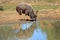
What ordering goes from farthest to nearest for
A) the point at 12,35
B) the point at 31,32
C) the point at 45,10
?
the point at 45,10
the point at 31,32
the point at 12,35

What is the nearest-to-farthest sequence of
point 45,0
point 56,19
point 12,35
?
point 12,35
point 56,19
point 45,0

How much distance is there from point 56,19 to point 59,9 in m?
2.19

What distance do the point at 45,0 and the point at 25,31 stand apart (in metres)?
11.2

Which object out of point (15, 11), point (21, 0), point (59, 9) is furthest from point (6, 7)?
point (59, 9)

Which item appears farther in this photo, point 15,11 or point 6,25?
point 15,11

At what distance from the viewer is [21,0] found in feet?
88.2

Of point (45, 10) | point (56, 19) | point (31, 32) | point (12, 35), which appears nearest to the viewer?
point (12, 35)

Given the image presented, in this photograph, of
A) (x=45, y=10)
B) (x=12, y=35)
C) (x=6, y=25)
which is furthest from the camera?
(x=45, y=10)

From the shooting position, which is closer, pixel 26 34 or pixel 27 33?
pixel 26 34

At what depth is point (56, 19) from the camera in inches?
852

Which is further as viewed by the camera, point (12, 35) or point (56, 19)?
point (56, 19)

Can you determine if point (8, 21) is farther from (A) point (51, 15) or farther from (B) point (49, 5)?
(B) point (49, 5)

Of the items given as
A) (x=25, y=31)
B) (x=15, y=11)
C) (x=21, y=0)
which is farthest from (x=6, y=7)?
(x=25, y=31)

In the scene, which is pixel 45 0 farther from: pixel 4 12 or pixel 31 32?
pixel 31 32
